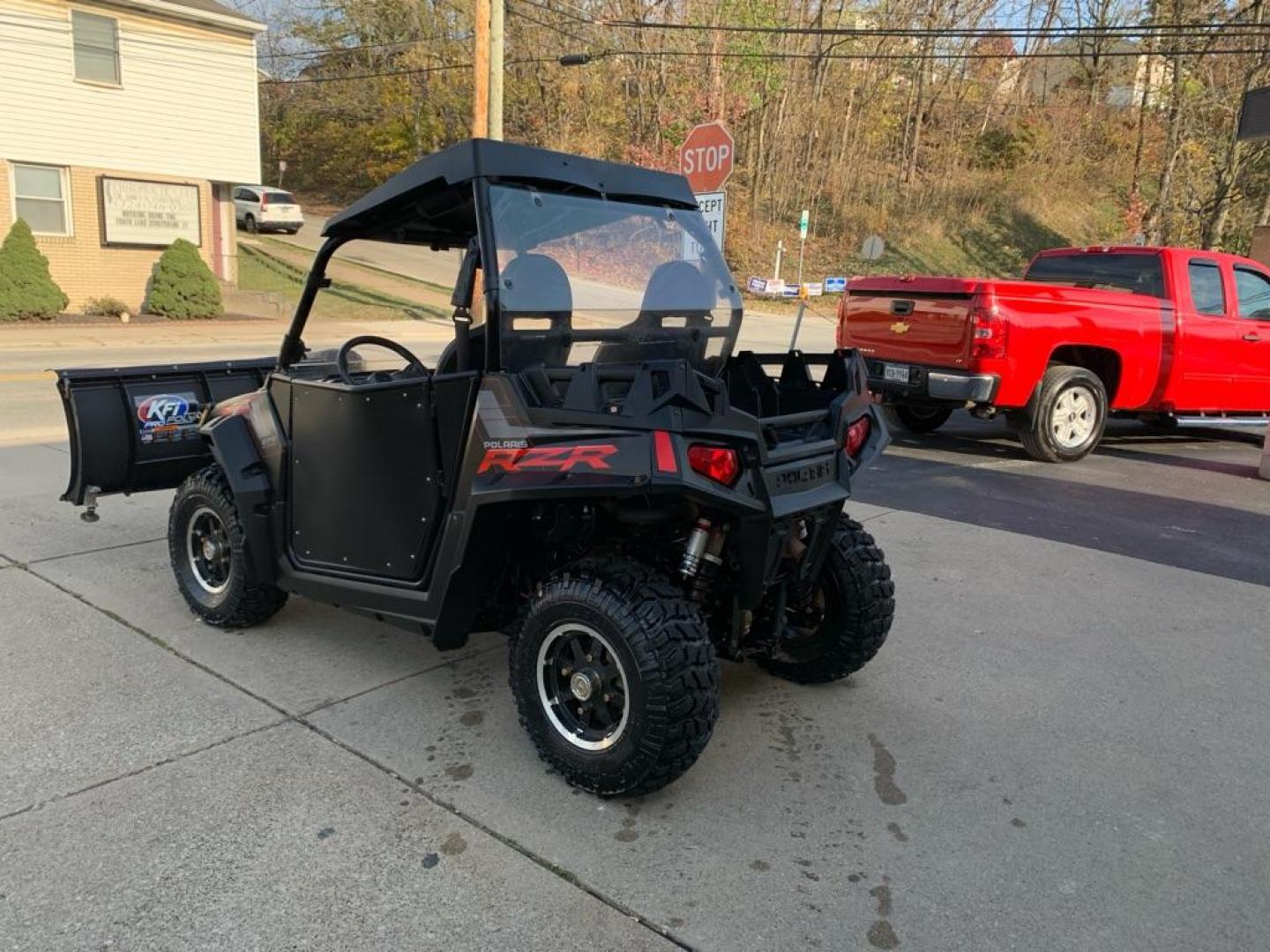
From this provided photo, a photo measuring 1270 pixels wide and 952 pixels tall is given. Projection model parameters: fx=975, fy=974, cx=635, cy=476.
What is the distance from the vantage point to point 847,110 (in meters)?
38.0

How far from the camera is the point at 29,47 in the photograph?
19.1m

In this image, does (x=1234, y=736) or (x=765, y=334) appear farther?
(x=765, y=334)

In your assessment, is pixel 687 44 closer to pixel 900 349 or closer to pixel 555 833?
pixel 900 349

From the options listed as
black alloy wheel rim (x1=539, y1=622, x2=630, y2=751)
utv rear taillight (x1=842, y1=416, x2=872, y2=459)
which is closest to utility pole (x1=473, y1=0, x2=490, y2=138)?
utv rear taillight (x1=842, y1=416, x2=872, y2=459)

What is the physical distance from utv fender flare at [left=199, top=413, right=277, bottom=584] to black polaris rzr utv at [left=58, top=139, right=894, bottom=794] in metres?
0.01

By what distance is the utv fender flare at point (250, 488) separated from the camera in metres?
4.09

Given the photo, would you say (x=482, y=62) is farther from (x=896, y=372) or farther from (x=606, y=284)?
(x=606, y=284)

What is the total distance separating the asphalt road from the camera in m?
2.60

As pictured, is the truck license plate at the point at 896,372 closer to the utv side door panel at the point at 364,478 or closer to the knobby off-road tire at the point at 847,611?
the knobby off-road tire at the point at 847,611

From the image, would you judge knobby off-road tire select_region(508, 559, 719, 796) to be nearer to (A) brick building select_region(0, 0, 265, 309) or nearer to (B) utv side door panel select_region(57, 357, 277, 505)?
(B) utv side door panel select_region(57, 357, 277, 505)

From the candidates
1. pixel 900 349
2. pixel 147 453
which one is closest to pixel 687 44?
pixel 900 349

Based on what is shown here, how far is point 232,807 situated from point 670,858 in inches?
54.0

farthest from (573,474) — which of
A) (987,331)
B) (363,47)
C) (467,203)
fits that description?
(363,47)

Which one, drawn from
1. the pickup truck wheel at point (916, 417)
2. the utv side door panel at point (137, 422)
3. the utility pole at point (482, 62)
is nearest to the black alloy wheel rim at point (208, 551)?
the utv side door panel at point (137, 422)
